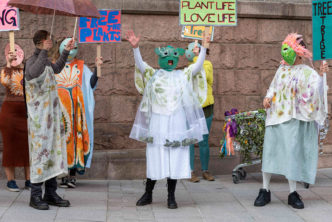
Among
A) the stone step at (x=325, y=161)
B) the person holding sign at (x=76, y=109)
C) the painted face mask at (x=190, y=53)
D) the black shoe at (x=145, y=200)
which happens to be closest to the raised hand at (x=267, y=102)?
the black shoe at (x=145, y=200)

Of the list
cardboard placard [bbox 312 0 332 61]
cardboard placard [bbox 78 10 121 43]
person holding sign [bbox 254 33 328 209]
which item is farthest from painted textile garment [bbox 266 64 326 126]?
cardboard placard [bbox 78 10 121 43]

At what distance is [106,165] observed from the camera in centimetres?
913

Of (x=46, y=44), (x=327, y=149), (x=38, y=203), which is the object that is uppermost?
(x=46, y=44)

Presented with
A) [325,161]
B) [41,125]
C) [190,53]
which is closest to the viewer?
[41,125]

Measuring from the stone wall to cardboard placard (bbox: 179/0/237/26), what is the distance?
1.92 metres

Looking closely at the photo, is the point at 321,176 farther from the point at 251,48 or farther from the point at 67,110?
the point at 67,110

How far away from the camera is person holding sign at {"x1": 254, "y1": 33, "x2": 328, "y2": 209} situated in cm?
698

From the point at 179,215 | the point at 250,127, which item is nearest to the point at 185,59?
the point at 250,127

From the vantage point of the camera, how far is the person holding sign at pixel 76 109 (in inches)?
323

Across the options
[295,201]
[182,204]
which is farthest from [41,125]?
[295,201]

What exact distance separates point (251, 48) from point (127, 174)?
2879 mm

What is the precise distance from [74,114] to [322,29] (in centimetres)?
346

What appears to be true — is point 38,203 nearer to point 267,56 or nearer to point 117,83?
point 117,83

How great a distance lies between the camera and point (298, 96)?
23.0 ft
